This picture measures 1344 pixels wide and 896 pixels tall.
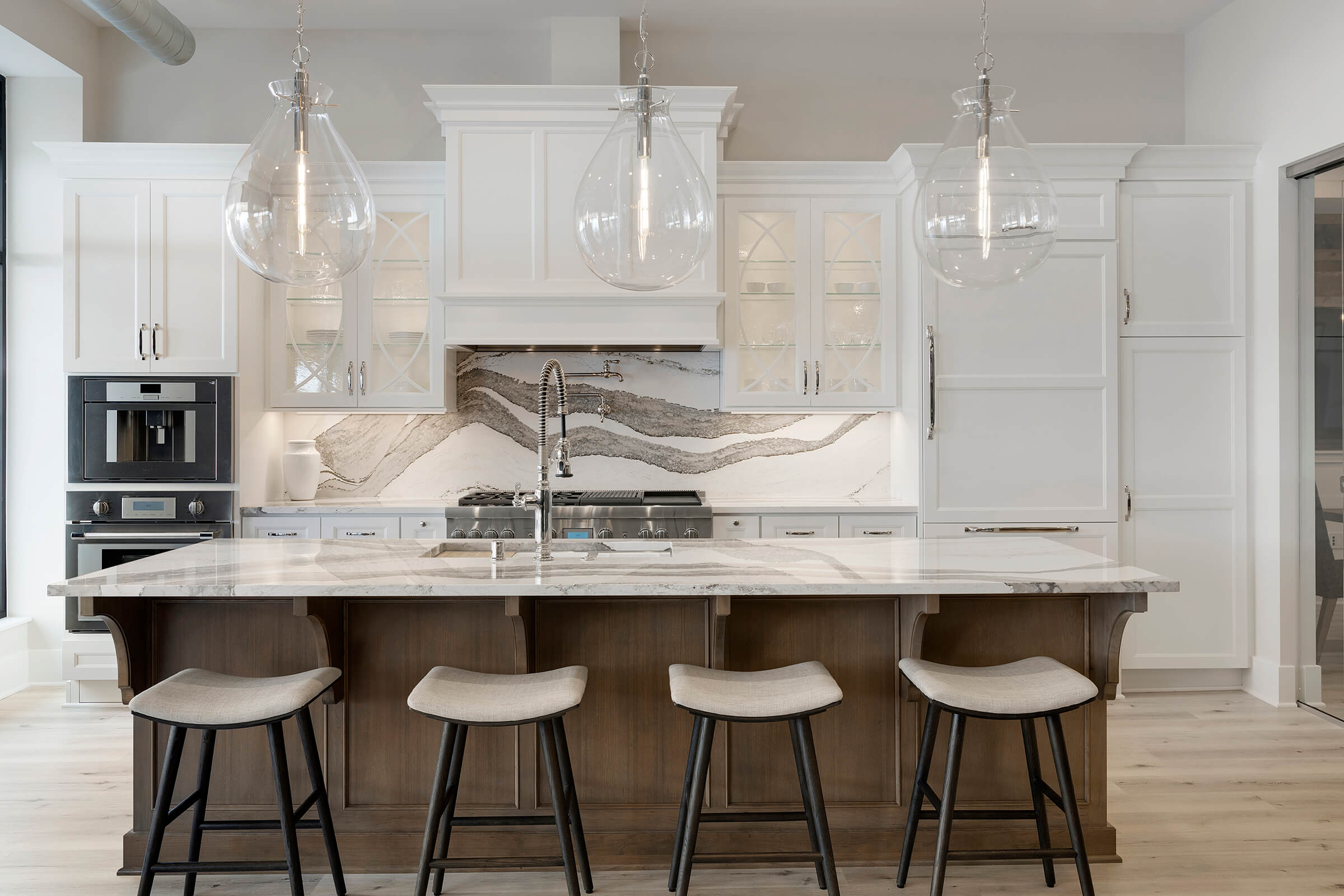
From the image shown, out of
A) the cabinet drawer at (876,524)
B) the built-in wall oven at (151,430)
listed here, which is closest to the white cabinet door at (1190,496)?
the cabinet drawer at (876,524)

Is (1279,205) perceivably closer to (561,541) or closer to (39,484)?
(561,541)

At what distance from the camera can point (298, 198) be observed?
77.1 inches

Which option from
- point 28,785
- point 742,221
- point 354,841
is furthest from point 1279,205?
point 28,785

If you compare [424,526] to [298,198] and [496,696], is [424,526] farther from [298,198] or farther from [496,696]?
[298,198]

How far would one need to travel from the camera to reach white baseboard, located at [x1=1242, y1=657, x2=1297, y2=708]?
3932mm

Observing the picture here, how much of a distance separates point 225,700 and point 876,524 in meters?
2.81

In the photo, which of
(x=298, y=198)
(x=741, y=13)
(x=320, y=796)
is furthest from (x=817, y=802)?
(x=741, y=13)

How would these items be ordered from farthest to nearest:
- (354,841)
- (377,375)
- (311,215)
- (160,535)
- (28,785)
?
(377,375), (160,535), (28,785), (354,841), (311,215)

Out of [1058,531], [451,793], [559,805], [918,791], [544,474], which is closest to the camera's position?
[559,805]

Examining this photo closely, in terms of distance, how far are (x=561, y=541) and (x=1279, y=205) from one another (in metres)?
3.56

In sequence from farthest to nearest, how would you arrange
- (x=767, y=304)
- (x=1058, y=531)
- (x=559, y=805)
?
(x=767, y=304) → (x=1058, y=531) → (x=559, y=805)

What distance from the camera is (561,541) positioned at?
286 centimetres

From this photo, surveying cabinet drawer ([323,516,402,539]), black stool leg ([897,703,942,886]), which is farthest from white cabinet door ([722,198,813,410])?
black stool leg ([897,703,942,886])

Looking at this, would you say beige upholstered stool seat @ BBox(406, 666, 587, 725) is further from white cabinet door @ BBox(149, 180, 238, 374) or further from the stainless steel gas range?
white cabinet door @ BBox(149, 180, 238, 374)
